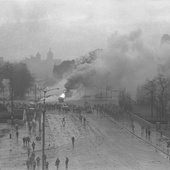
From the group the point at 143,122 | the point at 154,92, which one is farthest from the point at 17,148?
the point at 154,92

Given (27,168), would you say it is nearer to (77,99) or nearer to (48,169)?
(48,169)

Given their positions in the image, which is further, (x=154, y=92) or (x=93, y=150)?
(x=154, y=92)

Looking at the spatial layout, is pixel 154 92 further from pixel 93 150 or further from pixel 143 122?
pixel 93 150

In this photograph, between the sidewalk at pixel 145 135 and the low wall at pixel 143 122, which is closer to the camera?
the sidewalk at pixel 145 135

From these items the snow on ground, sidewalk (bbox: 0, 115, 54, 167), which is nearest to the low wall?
the snow on ground

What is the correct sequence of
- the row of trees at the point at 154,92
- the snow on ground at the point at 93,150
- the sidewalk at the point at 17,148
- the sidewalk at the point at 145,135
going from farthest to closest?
the row of trees at the point at 154,92
the sidewalk at the point at 145,135
the sidewalk at the point at 17,148
the snow on ground at the point at 93,150

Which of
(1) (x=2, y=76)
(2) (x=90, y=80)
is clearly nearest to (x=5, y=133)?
(2) (x=90, y=80)

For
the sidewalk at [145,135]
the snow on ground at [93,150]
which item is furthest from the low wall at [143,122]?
the snow on ground at [93,150]

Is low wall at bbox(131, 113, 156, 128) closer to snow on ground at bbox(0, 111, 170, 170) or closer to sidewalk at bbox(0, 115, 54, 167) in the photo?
snow on ground at bbox(0, 111, 170, 170)

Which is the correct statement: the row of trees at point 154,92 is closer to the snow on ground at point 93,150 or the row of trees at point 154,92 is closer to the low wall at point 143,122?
the low wall at point 143,122
